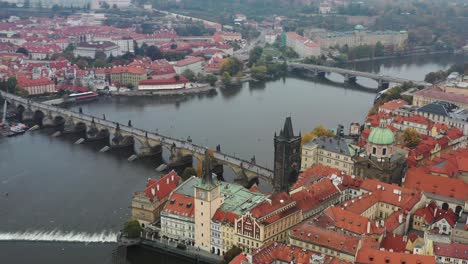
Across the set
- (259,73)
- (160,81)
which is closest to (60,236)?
(160,81)

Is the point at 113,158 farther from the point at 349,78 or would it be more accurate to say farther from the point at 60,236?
the point at 349,78

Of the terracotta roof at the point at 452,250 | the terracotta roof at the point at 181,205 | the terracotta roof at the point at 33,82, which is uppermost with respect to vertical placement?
the terracotta roof at the point at 33,82

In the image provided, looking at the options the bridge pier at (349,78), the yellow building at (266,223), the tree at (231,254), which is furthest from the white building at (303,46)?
the tree at (231,254)

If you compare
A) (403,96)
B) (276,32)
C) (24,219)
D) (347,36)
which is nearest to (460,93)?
(403,96)

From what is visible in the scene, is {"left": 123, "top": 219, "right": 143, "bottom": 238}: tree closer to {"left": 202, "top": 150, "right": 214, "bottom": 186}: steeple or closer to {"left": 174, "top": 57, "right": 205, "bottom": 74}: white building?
{"left": 202, "top": 150, "right": 214, "bottom": 186}: steeple

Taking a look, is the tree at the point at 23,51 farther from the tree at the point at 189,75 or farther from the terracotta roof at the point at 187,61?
the tree at the point at 189,75

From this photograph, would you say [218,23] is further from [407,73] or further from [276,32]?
[407,73]

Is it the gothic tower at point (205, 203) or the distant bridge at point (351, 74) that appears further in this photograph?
the distant bridge at point (351, 74)
